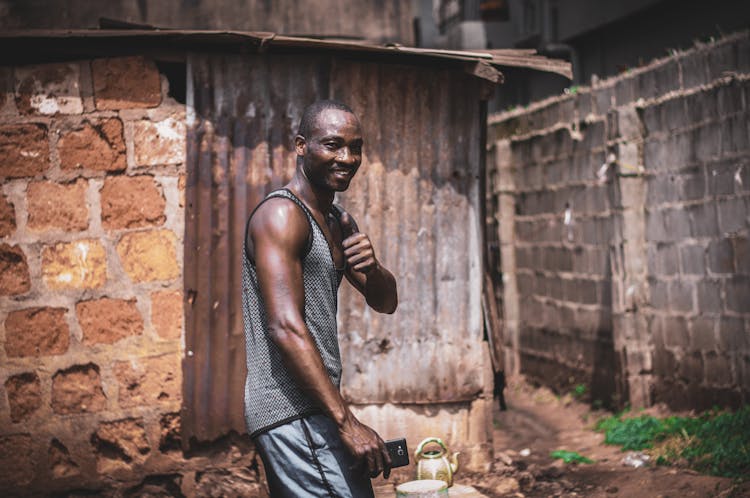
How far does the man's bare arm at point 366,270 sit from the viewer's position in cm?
329

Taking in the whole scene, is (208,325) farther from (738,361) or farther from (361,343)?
(738,361)

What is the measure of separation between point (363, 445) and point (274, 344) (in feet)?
1.51

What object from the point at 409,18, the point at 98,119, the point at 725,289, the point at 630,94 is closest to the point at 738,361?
the point at 725,289

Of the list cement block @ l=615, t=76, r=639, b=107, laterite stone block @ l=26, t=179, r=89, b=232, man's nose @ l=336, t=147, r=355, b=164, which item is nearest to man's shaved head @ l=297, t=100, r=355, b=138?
man's nose @ l=336, t=147, r=355, b=164

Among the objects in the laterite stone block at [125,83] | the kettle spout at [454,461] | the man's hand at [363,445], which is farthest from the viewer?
the kettle spout at [454,461]

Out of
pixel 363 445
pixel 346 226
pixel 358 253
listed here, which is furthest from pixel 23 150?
pixel 363 445

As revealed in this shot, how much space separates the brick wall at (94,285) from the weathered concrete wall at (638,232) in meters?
3.85

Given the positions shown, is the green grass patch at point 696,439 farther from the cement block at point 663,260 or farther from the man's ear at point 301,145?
the man's ear at point 301,145

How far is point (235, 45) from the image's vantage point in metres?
5.50

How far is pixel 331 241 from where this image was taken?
3.34 metres

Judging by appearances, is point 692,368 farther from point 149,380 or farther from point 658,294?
point 149,380

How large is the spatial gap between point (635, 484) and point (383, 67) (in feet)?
10.7

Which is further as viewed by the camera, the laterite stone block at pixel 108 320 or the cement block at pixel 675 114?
the cement block at pixel 675 114

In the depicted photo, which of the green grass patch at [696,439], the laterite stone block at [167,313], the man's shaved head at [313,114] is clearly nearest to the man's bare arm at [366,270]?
the man's shaved head at [313,114]
